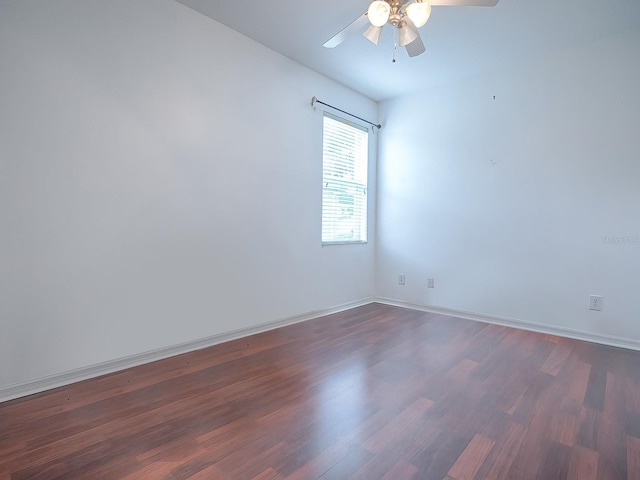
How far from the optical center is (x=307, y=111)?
3420mm

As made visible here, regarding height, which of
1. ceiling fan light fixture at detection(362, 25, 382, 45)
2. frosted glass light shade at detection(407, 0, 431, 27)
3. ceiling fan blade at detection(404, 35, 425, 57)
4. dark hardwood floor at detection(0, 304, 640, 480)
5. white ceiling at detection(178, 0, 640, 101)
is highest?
white ceiling at detection(178, 0, 640, 101)

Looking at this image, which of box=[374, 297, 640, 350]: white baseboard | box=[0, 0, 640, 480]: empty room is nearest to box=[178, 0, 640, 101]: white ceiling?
box=[0, 0, 640, 480]: empty room

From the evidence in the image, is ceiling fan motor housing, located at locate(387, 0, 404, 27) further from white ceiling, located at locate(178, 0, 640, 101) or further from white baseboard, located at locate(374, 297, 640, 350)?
white baseboard, located at locate(374, 297, 640, 350)

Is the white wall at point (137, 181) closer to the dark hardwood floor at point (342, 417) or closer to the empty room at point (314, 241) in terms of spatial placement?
the empty room at point (314, 241)

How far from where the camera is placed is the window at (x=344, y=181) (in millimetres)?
3701

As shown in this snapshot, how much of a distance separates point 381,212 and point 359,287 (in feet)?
3.37

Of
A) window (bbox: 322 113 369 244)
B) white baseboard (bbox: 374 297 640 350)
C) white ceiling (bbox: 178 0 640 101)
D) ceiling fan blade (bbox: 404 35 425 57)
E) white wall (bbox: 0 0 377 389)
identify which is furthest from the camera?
window (bbox: 322 113 369 244)

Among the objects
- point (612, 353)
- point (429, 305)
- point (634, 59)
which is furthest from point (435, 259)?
point (634, 59)

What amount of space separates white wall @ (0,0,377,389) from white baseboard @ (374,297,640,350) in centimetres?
172

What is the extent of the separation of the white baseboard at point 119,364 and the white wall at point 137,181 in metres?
0.04

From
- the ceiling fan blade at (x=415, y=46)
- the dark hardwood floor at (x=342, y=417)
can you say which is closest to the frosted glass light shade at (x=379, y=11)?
the ceiling fan blade at (x=415, y=46)

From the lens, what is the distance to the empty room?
5.14 ft

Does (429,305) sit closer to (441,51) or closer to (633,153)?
(633,153)

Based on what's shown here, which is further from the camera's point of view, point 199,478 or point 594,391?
point 594,391
